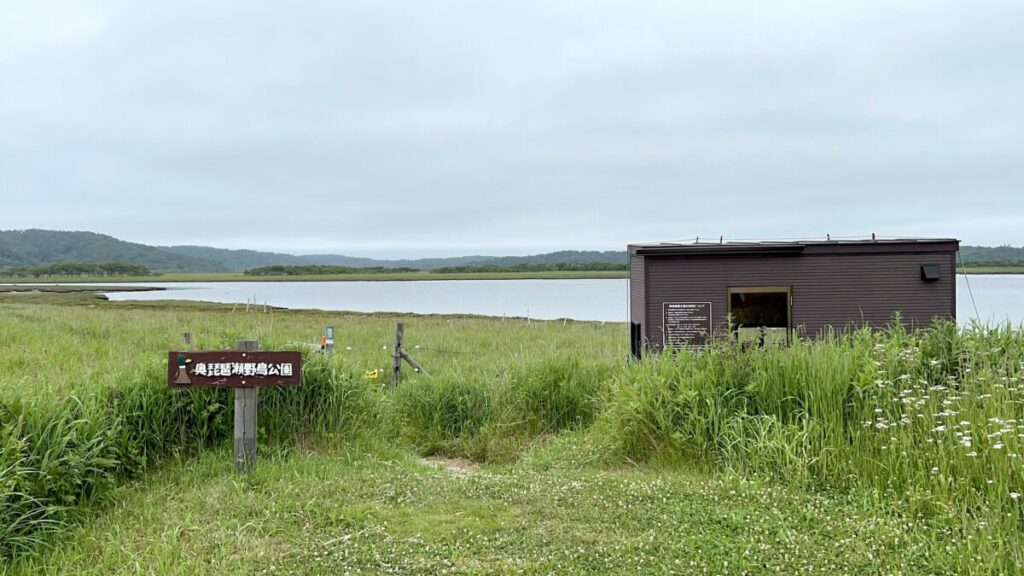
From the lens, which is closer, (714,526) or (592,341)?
(714,526)

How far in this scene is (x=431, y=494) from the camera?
480 centimetres

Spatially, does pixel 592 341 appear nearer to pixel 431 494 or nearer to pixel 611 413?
pixel 611 413

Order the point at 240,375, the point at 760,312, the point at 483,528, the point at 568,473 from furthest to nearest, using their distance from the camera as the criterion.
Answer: the point at 760,312, the point at 240,375, the point at 568,473, the point at 483,528

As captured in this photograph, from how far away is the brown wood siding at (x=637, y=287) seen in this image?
980 centimetres

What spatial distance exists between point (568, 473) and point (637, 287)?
5.30m

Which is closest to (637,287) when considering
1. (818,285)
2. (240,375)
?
(818,285)

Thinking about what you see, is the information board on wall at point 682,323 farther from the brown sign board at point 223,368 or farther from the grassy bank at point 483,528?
the brown sign board at point 223,368

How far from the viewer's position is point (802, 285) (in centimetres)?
964

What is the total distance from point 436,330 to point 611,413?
623 inches

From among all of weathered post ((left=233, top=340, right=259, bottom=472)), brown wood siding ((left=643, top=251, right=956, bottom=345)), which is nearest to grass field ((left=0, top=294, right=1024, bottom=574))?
weathered post ((left=233, top=340, right=259, bottom=472))

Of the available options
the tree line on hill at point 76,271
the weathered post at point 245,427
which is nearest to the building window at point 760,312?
A: the weathered post at point 245,427

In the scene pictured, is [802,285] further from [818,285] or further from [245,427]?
[245,427]

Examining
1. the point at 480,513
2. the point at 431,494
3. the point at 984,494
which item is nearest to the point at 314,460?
the point at 431,494

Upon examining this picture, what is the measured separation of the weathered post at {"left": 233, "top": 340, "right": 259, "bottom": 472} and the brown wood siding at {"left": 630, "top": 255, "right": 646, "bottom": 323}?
6.05 m
